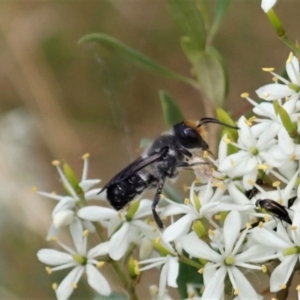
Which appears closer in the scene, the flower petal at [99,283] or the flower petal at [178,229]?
the flower petal at [178,229]

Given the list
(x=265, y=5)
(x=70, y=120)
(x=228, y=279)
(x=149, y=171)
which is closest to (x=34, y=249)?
(x=70, y=120)

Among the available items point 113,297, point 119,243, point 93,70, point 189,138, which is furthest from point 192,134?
point 93,70

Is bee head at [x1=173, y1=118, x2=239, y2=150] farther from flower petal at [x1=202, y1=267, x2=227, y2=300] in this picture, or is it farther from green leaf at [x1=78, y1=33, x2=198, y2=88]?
flower petal at [x1=202, y1=267, x2=227, y2=300]

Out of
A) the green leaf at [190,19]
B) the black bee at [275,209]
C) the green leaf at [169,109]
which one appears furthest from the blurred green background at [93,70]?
the black bee at [275,209]

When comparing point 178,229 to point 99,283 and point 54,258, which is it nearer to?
point 99,283

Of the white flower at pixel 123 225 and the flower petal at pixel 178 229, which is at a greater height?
the white flower at pixel 123 225

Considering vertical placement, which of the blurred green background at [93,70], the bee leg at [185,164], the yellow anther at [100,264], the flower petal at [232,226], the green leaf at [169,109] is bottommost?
the flower petal at [232,226]

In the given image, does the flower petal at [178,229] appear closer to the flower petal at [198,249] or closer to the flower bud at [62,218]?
the flower petal at [198,249]
